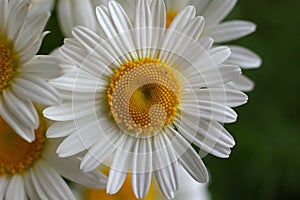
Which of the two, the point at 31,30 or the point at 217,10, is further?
the point at 217,10

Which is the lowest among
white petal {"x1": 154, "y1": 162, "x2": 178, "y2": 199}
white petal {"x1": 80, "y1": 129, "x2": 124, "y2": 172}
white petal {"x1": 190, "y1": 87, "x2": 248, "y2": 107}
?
white petal {"x1": 154, "y1": 162, "x2": 178, "y2": 199}

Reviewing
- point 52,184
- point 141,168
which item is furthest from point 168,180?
point 52,184

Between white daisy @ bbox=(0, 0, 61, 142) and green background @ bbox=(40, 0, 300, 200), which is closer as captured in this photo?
white daisy @ bbox=(0, 0, 61, 142)

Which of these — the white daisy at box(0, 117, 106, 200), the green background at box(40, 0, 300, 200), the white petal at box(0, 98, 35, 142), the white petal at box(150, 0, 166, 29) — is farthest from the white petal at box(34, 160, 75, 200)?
the green background at box(40, 0, 300, 200)

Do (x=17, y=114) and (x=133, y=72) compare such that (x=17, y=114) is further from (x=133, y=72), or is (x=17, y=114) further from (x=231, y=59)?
(x=231, y=59)

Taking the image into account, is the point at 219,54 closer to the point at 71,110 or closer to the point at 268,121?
the point at 71,110

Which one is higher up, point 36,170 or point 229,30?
point 229,30

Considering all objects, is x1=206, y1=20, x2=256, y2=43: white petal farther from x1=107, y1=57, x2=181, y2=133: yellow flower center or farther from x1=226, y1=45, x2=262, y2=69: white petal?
x1=107, y1=57, x2=181, y2=133: yellow flower center
